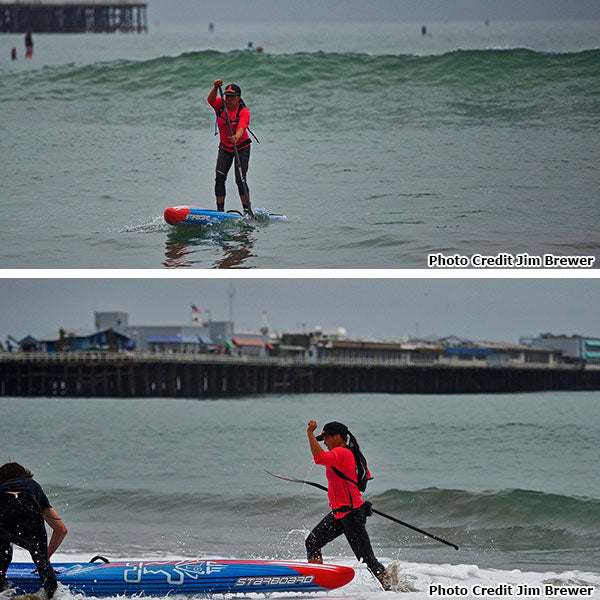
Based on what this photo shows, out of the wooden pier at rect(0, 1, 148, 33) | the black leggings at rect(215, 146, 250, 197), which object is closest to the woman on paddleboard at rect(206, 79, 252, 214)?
the black leggings at rect(215, 146, 250, 197)

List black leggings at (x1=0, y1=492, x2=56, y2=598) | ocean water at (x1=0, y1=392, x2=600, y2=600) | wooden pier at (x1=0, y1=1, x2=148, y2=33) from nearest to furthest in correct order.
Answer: black leggings at (x1=0, y1=492, x2=56, y2=598) < ocean water at (x1=0, y1=392, x2=600, y2=600) < wooden pier at (x1=0, y1=1, x2=148, y2=33)

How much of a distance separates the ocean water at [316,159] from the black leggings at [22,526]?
13.9ft

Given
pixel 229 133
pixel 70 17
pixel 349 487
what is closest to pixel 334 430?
pixel 349 487

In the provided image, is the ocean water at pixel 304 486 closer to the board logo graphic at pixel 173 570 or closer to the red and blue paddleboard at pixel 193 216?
the board logo graphic at pixel 173 570

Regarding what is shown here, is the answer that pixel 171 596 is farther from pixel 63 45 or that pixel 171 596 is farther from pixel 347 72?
pixel 63 45

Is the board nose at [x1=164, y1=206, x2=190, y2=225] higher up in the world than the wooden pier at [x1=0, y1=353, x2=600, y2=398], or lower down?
higher up

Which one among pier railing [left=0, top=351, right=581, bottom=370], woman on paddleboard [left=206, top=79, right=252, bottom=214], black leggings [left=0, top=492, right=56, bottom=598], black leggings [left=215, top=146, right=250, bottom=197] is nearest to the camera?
A: black leggings [left=0, top=492, right=56, bottom=598]

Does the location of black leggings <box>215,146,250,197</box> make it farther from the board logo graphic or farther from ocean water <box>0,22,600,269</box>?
the board logo graphic

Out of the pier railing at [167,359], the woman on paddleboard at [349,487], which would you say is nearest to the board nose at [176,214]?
the woman on paddleboard at [349,487]

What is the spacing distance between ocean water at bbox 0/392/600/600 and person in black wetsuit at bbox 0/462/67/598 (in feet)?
5.45

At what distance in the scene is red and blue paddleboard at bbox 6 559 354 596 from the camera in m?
5.45

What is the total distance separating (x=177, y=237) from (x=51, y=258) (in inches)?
49.5

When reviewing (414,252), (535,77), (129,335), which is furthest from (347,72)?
(414,252)

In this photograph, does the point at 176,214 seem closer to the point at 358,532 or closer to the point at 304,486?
the point at 304,486
